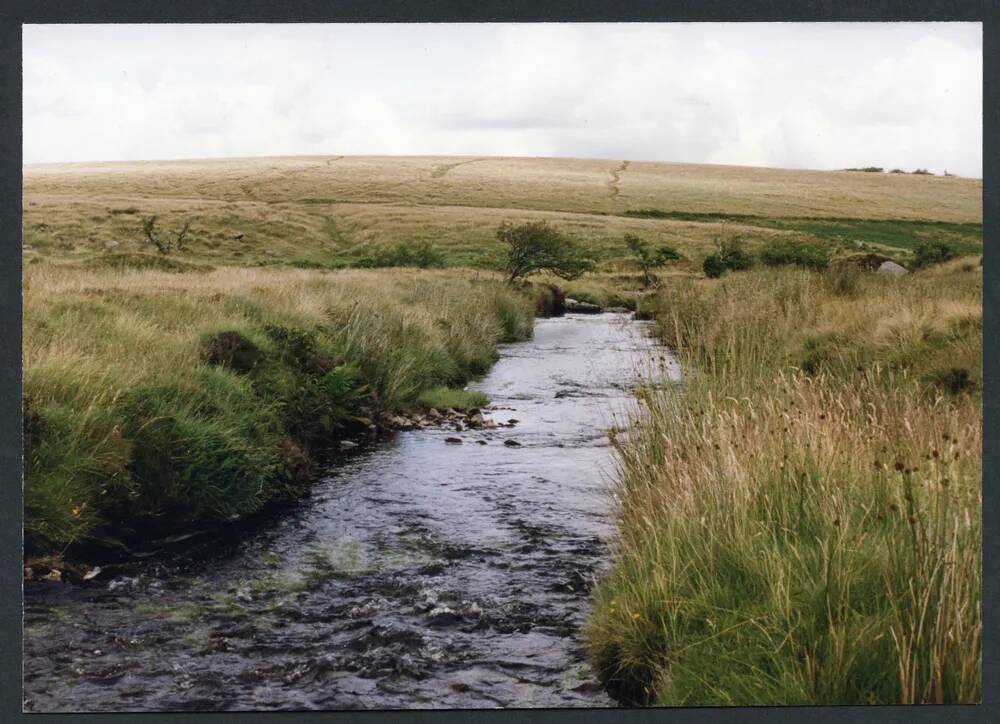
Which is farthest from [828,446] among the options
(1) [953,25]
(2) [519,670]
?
(1) [953,25]

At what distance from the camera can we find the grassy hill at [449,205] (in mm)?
9336

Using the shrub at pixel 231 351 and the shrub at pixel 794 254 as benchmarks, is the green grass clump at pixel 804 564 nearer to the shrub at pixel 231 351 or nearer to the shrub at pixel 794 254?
the shrub at pixel 231 351

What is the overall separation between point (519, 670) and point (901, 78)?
13.1 ft

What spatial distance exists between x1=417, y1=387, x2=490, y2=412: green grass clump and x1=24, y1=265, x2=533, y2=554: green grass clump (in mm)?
141

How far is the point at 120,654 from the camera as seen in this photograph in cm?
467

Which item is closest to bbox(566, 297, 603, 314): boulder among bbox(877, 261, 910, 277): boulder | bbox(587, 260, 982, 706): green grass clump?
bbox(877, 261, 910, 277): boulder

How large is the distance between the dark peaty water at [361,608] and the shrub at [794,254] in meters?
6.37

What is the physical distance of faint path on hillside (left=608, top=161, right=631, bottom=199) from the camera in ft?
54.1

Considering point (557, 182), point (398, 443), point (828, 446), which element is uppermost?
point (557, 182)

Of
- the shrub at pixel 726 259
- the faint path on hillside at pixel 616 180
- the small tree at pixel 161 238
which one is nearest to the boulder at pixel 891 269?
the shrub at pixel 726 259

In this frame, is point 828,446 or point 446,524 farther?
point 446,524

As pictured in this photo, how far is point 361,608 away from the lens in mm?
5266

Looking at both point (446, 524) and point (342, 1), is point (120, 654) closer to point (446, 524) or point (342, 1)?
point (446, 524)

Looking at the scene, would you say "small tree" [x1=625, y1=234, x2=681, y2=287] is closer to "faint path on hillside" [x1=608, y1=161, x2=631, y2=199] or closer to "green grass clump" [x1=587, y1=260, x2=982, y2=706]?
"faint path on hillside" [x1=608, y1=161, x2=631, y2=199]
